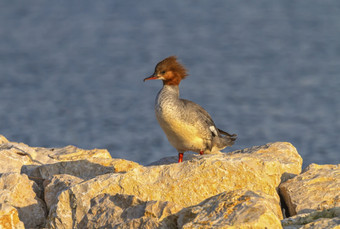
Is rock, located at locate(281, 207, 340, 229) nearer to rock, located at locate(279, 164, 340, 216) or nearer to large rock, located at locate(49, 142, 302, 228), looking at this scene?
rock, located at locate(279, 164, 340, 216)

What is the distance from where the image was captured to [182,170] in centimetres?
538

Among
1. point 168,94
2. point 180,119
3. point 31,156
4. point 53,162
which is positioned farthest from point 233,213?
point 168,94

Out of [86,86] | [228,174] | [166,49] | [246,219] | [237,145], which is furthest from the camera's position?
[166,49]

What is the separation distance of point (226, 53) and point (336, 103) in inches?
195

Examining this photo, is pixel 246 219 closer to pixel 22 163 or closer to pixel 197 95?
pixel 22 163

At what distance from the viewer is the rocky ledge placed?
448 cm

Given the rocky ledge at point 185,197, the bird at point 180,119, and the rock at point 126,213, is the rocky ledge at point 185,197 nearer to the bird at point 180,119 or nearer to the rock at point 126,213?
the rock at point 126,213

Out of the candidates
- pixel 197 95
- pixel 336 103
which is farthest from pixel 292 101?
pixel 197 95

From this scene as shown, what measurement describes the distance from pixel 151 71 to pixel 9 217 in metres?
13.4

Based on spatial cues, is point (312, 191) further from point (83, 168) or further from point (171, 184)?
point (83, 168)

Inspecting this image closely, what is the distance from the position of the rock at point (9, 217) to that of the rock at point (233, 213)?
1267 millimetres

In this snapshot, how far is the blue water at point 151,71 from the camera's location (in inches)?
605

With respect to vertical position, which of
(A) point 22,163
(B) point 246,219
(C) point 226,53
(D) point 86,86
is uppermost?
(C) point 226,53

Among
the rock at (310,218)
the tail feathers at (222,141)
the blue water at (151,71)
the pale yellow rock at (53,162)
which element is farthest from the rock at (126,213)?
the blue water at (151,71)
